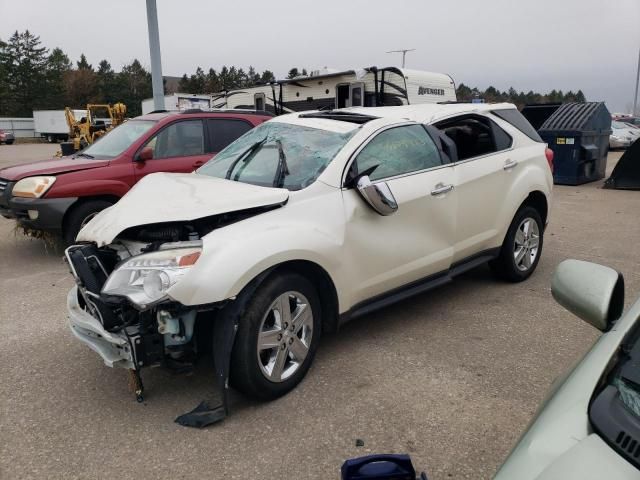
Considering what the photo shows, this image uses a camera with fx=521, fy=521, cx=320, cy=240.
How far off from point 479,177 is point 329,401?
7.90 ft

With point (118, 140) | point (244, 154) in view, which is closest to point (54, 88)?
point (118, 140)

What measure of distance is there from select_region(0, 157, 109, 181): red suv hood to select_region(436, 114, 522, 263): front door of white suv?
422 centimetres

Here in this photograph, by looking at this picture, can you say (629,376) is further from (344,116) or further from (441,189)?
(344,116)

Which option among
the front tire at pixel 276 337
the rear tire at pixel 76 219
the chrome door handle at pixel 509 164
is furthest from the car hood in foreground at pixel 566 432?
the rear tire at pixel 76 219

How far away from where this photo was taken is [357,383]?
3295 mm

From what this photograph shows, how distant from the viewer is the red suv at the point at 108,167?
19.4 feet

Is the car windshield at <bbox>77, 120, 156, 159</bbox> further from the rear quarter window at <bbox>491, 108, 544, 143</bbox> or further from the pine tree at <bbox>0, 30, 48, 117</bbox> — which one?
the pine tree at <bbox>0, 30, 48, 117</bbox>

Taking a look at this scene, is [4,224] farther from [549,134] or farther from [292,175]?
[549,134]

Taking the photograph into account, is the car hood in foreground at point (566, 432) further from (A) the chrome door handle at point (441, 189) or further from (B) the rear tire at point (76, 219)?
(B) the rear tire at point (76, 219)

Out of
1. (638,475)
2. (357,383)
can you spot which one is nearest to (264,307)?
(357,383)

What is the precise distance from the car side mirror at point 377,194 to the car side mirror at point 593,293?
1.65m

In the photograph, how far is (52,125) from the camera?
152ft

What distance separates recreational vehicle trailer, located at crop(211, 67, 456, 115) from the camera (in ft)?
32.9

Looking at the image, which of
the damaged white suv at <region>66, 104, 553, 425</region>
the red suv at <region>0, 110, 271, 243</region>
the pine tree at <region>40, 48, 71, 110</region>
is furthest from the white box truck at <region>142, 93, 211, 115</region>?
the pine tree at <region>40, 48, 71, 110</region>
